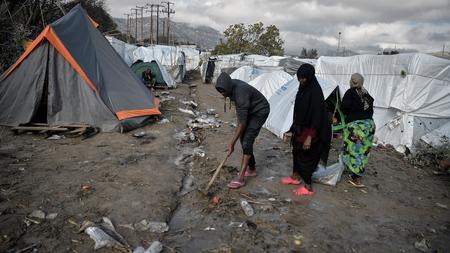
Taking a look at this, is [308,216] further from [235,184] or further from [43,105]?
[43,105]

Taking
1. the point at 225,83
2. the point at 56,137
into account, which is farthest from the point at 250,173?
the point at 56,137

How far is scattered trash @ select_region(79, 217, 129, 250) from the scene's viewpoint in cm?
279

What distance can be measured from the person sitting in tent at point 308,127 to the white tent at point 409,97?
3888mm

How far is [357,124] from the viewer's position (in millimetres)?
4328

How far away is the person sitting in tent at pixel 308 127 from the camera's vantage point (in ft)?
12.8

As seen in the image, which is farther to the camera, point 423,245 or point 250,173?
point 250,173

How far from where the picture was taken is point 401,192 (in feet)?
15.4

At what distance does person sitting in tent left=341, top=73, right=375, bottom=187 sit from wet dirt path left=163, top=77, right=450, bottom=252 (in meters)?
0.44

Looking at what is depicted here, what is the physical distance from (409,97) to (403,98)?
134mm

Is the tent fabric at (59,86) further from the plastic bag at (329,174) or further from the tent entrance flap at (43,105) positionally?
the plastic bag at (329,174)

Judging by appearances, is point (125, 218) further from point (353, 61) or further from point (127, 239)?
point (353, 61)

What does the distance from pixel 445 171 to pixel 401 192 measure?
1.81 m

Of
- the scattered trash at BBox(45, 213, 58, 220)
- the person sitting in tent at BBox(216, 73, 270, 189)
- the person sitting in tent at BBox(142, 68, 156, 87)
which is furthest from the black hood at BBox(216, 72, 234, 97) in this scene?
the person sitting in tent at BBox(142, 68, 156, 87)

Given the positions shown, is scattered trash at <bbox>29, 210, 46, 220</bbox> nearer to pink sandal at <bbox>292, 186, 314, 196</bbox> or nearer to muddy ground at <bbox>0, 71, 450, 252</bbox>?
muddy ground at <bbox>0, 71, 450, 252</bbox>
